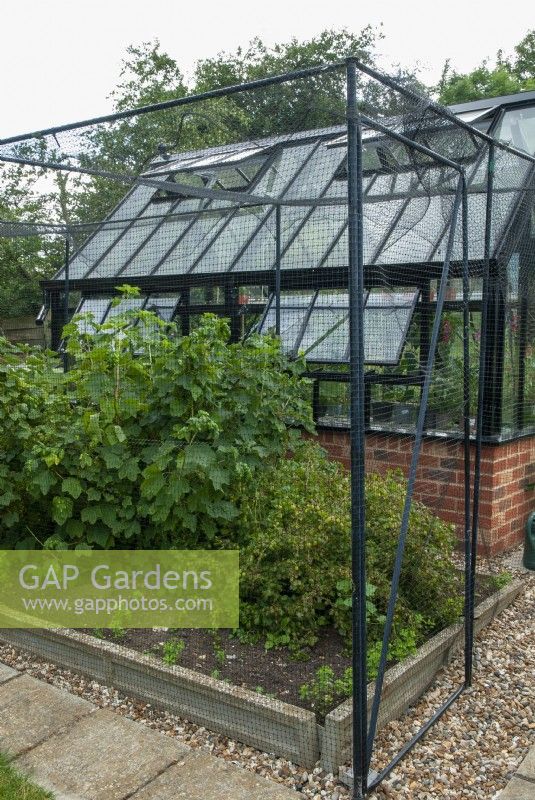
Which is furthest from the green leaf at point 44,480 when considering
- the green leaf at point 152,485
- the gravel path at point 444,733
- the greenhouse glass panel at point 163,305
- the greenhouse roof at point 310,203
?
the greenhouse glass panel at point 163,305

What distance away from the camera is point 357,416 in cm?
252

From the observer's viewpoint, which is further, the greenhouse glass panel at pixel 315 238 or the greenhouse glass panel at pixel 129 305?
the greenhouse glass panel at pixel 129 305

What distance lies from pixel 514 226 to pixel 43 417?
11.8 feet

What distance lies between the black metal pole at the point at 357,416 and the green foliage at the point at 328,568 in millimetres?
779

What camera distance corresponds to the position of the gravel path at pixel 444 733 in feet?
8.74

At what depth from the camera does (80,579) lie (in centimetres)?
413

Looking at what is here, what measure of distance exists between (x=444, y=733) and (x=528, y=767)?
1.24ft

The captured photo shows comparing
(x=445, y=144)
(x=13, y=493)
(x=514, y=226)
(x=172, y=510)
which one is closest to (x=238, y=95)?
(x=445, y=144)

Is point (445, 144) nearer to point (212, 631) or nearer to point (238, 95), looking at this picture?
point (238, 95)

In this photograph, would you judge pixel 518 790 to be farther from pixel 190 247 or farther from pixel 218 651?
pixel 190 247

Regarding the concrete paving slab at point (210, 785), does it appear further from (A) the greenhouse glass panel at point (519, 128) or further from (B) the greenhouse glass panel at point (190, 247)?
(A) the greenhouse glass panel at point (519, 128)

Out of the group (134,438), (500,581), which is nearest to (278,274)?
(134,438)

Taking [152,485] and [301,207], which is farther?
[301,207]

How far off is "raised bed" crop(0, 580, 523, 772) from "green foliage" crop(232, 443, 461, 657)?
19cm
